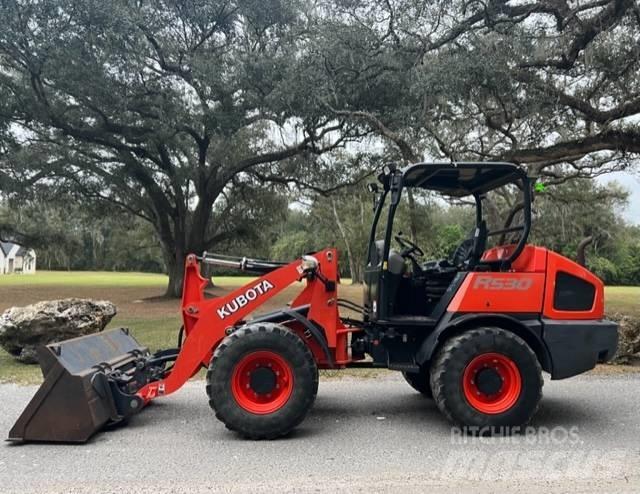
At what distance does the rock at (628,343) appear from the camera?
8.84 meters

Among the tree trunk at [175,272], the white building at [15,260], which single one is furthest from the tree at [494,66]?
the white building at [15,260]

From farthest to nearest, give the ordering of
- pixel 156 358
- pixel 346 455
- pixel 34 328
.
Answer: pixel 34 328
pixel 156 358
pixel 346 455

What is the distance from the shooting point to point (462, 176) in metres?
5.98

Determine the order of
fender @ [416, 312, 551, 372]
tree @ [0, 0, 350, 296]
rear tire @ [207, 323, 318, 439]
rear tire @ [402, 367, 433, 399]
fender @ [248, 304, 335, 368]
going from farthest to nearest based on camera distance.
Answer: tree @ [0, 0, 350, 296]
rear tire @ [402, 367, 433, 399]
fender @ [248, 304, 335, 368]
fender @ [416, 312, 551, 372]
rear tire @ [207, 323, 318, 439]

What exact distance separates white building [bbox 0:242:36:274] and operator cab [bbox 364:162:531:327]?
75.0 m

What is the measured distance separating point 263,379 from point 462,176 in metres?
2.87

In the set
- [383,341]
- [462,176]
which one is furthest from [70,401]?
[462,176]

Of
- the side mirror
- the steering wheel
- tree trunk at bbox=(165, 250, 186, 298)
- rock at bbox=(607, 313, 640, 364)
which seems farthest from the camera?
tree trunk at bbox=(165, 250, 186, 298)

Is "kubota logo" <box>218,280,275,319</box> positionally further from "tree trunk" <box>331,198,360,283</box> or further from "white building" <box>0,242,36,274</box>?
"white building" <box>0,242,36,274</box>

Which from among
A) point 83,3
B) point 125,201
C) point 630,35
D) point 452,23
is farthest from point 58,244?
point 630,35

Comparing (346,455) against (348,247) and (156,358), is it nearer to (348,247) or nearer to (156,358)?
(156,358)

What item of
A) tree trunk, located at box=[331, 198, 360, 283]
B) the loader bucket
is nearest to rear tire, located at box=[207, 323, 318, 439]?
the loader bucket

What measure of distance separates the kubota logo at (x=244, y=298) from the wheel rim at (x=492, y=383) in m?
2.06

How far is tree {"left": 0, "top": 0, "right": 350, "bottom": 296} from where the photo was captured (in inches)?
535
